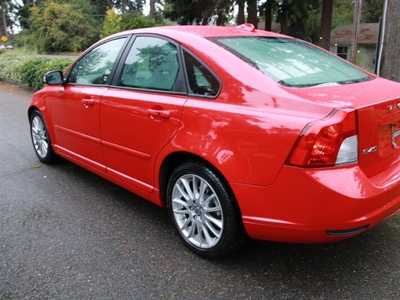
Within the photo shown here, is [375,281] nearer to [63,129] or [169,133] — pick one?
[169,133]

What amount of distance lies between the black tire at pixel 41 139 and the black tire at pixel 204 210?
2.34 m

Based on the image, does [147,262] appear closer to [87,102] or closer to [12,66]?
[87,102]

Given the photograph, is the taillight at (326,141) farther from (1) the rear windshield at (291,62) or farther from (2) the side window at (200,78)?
(2) the side window at (200,78)

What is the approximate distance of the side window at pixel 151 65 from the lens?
289cm

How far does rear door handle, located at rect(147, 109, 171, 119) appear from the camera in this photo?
108 inches

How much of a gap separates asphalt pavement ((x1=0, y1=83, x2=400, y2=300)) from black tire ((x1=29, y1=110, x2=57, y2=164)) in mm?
999

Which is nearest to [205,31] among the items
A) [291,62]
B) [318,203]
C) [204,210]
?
[291,62]

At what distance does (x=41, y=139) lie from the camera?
15.5 feet

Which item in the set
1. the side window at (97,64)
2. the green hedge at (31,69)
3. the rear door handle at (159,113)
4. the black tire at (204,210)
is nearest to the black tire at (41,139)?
the side window at (97,64)

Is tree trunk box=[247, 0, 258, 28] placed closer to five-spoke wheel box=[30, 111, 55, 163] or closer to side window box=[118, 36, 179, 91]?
five-spoke wheel box=[30, 111, 55, 163]

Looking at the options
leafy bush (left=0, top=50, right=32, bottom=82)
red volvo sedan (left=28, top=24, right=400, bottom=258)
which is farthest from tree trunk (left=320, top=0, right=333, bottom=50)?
red volvo sedan (left=28, top=24, right=400, bottom=258)

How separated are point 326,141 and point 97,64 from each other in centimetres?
250

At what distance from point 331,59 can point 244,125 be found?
134 centimetres

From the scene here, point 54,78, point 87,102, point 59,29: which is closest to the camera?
point 87,102
